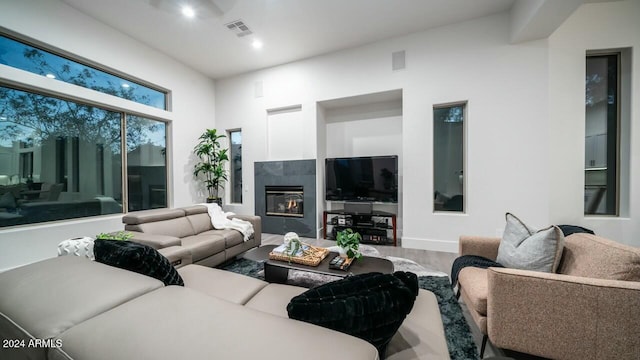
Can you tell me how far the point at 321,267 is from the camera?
2.06 m

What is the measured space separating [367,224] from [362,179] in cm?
83

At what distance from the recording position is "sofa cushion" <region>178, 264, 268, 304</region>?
1.42 metres

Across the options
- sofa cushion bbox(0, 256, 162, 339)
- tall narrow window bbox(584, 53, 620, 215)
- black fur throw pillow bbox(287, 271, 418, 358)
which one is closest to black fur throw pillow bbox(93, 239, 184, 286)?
sofa cushion bbox(0, 256, 162, 339)

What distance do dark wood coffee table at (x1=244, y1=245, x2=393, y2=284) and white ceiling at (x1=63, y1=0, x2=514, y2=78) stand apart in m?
3.27

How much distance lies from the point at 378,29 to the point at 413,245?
140 inches

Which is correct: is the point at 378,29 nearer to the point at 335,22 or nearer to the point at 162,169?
the point at 335,22

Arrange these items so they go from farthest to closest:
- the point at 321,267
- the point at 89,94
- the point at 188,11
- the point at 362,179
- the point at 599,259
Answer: the point at 362,179, the point at 89,94, the point at 188,11, the point at 321,267, the point at 599,259

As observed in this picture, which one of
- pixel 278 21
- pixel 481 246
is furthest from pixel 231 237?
pixel 278 21

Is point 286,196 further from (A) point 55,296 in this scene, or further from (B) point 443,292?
(A) point 55,296

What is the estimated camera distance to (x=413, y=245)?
3.71m

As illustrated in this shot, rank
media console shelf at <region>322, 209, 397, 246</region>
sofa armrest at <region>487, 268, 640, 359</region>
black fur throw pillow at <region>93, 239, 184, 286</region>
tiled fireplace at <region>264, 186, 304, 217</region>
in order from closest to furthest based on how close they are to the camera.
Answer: sofa armrest at <region>487, 268, 640, 359</region> → black fur throw pillow at <region>93, 239, 184, 286</region> → media console shelf at <region>322, 209, 397, 246</region> → tiled fireplace at <region>264, 186, 304, 217</region>

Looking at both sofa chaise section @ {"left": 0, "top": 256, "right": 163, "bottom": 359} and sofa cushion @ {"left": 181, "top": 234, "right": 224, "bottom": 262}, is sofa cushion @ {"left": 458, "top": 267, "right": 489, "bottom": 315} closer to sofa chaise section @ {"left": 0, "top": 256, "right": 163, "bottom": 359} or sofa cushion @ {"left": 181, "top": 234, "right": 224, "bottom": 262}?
sofa chaise section @ {"left": 0, "top": 256, "right": 163, "bottom": 359}

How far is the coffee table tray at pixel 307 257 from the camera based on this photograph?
6.91ft

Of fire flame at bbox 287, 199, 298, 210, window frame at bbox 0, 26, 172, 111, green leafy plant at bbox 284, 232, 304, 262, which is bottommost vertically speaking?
green leafy plant at bbox 284, 232, 304, 262
